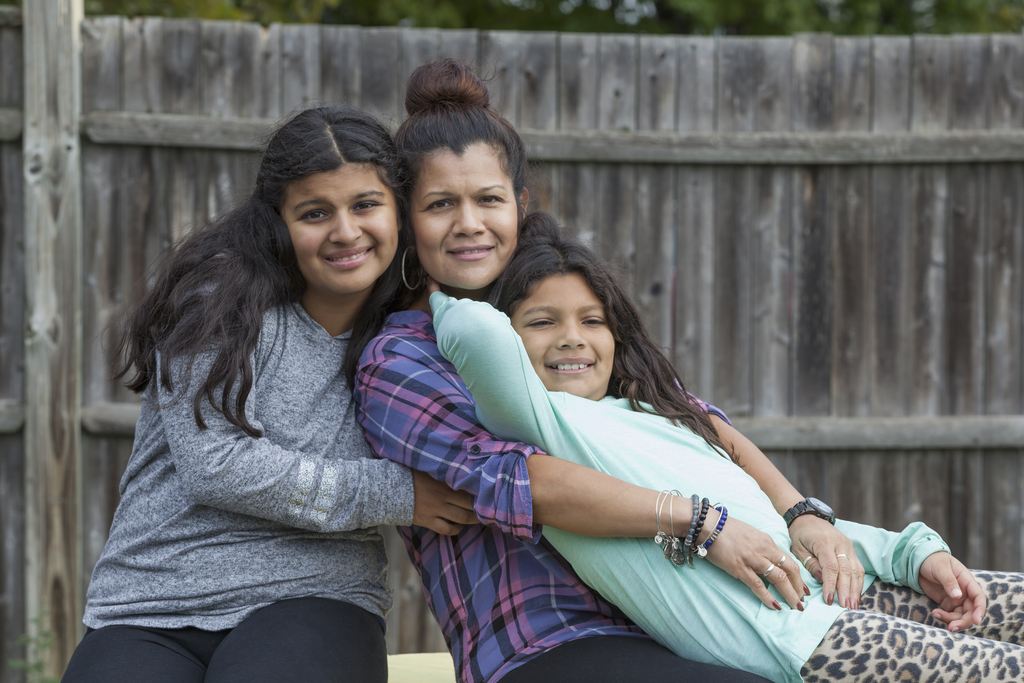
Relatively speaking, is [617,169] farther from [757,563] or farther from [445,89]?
[757,563]

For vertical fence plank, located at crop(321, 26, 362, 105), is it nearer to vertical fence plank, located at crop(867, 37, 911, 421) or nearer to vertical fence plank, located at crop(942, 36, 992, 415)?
vertical fence plank, located at crop(867, 37, 911, 421)

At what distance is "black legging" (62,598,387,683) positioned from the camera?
1.61m

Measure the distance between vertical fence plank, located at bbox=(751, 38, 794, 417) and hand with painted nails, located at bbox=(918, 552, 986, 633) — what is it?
1761mm

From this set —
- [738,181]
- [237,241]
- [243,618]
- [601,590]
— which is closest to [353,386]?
[237,241]

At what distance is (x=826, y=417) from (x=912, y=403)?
368 mm

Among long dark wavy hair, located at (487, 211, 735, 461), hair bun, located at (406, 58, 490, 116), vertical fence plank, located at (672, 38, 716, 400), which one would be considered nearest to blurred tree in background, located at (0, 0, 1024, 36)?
vertical fence plank, located at (672, 38, 716, 400)

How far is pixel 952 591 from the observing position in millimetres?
1683

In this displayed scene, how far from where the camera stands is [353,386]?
77.1 inches

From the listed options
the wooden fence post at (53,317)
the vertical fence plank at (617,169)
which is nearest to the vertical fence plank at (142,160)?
the wooden fence post at (53,317)

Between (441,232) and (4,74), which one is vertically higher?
(4,74)

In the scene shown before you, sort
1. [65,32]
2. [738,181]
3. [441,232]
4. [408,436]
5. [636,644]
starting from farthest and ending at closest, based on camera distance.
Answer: [738,181] → [65,32] → [441,232] → [408,436] → [636,644]

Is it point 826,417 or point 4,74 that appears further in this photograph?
point 826,417

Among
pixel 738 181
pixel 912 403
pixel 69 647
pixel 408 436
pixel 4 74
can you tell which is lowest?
pixel 69 647

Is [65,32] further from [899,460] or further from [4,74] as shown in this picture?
[899,460]
